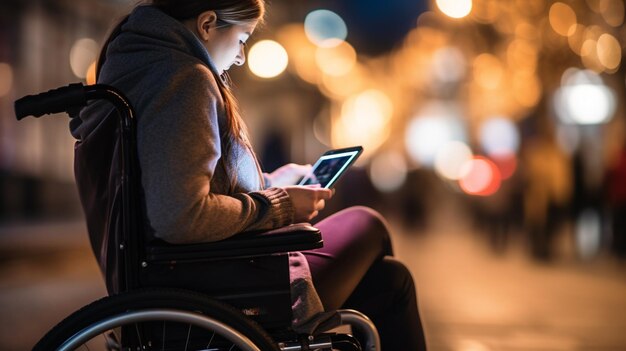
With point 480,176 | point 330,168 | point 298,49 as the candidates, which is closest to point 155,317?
point 330,168

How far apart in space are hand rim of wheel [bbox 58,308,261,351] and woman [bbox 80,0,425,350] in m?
0.20

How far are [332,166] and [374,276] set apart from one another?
40 cm

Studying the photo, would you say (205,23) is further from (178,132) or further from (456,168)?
(456,168)

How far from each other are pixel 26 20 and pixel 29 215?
595 centimetres

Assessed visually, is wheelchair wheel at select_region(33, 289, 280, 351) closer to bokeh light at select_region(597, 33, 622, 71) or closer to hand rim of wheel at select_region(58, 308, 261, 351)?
hand rim of wheel at select_region(58, 308, 261, 351)

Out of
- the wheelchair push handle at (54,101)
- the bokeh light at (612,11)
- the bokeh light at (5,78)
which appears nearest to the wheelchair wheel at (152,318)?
the wheelchair push handle at (54,101)

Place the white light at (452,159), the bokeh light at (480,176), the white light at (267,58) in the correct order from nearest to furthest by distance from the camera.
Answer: the white light at (267,58) < the bokeh light at (480,176) < the white light at (452,159)

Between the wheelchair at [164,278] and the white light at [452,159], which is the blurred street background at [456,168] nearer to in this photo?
the wheelchair at [164,278]

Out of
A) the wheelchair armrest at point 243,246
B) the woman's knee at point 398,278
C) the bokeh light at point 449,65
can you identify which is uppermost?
the wheelchair armrest at point 243,246

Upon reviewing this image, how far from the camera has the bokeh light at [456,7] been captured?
1905 centimetres

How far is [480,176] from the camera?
27.1 meters

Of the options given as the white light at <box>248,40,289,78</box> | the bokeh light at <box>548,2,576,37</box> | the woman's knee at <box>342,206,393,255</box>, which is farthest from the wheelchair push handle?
the white light at <box>248,40,289,78</box>

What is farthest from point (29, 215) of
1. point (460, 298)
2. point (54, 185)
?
point (460, 298)

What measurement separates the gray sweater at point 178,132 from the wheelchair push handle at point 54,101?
0.14m
